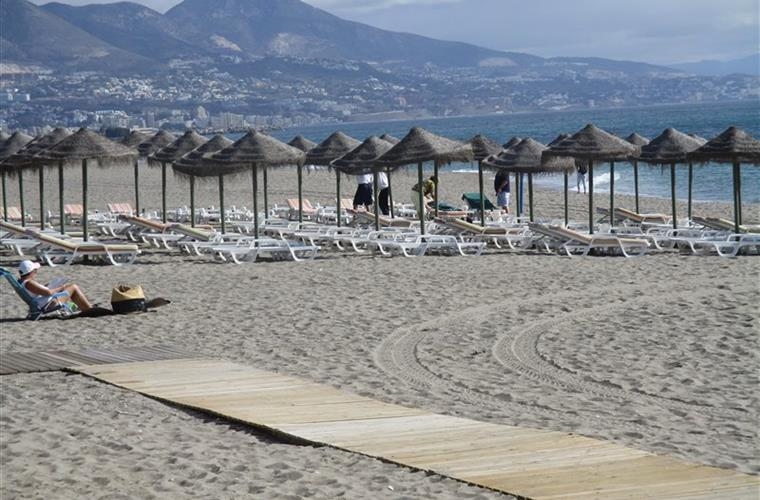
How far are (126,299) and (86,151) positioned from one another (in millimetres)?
5445

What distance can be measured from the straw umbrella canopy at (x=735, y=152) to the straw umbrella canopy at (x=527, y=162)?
8.09 ft

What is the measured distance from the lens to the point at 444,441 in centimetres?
664

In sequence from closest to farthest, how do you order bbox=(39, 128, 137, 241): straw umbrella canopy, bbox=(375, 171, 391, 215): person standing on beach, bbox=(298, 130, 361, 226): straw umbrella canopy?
1. bbox=(39, 128, 137, 241): straw umbrella canopy
2. bbox=(298, 130, 361, 226): straw umbrella canopy
3. bbox=(375, 171, 391, 215): person standing on beach

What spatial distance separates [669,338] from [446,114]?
573 feet

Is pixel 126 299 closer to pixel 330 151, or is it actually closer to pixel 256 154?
pixel 256 154

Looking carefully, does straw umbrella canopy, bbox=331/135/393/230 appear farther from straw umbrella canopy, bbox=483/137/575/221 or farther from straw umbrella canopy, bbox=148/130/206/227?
straw umbrella canopy, bbox=148/130/206/227

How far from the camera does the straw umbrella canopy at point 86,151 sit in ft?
54.6

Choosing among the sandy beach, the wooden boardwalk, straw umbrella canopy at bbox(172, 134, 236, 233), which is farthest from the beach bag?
straw umbrella canopy at bbox(172, 134, 236, 233)

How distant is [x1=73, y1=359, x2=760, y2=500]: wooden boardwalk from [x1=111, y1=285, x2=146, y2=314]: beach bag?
9.75 ft

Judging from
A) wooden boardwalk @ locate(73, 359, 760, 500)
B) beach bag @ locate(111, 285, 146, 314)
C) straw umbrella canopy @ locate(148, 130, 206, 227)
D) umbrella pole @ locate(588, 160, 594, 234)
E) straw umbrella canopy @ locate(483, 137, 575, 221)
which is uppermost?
straw umbrella canopy @ locate(148, 130, 206, 227)

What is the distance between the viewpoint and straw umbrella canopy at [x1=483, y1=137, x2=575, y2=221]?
19.3 meters

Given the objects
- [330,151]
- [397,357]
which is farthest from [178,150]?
[397,357]

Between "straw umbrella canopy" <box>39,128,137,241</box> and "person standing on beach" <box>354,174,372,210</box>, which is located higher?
"straw umbrella canopy" <box>39,128,137,241</box>

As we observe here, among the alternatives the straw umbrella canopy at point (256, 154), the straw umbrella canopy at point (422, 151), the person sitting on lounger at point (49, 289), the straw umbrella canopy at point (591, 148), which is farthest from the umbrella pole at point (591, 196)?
the person sitting on lounger at point (49, 289)
